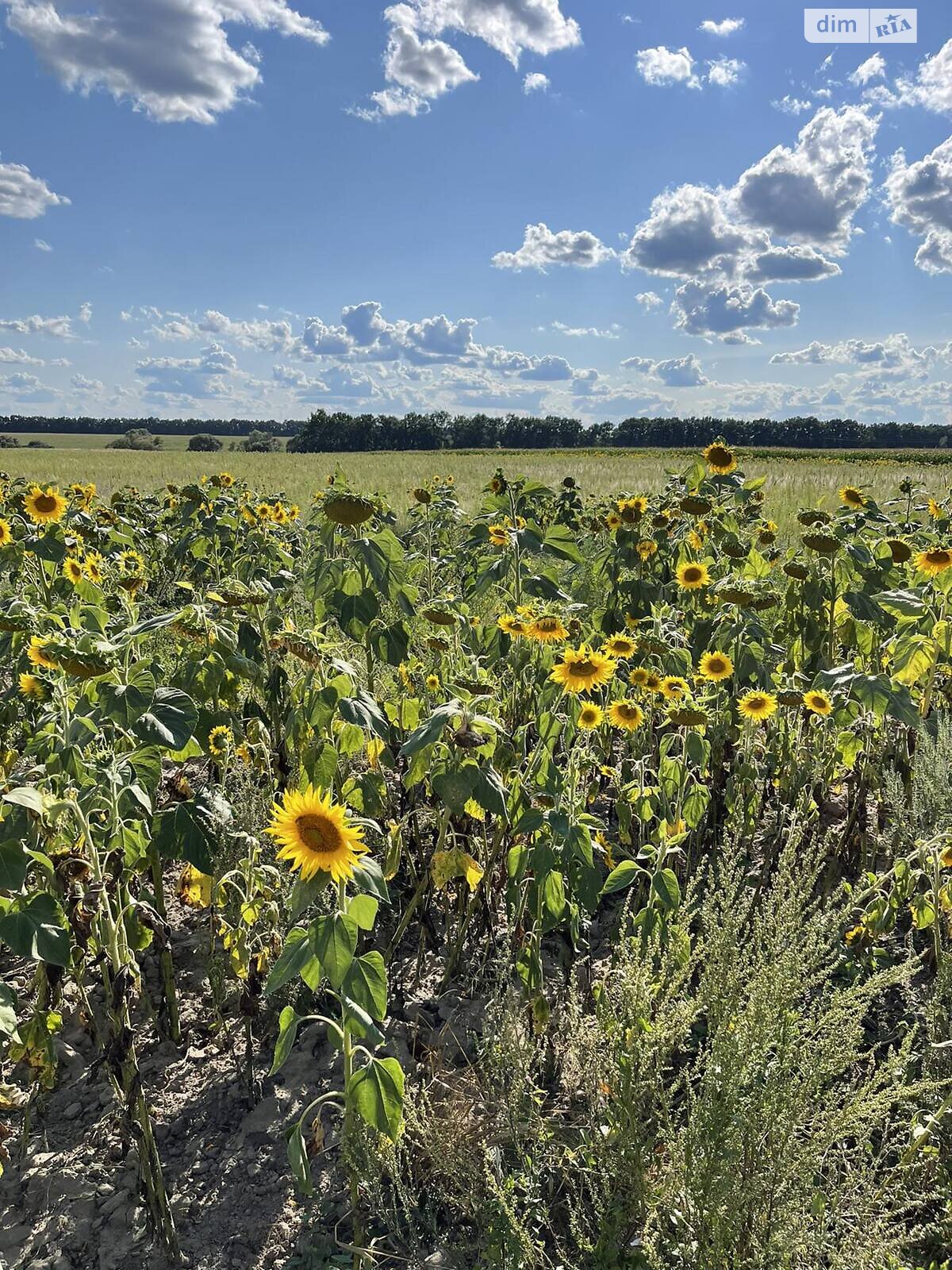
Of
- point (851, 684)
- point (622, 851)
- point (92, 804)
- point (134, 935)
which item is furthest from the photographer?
point (622, 851)

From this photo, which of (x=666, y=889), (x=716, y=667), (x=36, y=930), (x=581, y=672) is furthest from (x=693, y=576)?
(x=36, y=930)

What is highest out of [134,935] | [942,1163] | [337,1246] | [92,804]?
[92,804]

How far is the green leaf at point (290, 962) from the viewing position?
131cm

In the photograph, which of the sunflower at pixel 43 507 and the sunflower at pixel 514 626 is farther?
the sunflower at pixel 43 507

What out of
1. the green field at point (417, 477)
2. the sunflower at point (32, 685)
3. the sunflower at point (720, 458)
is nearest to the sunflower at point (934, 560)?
the sunflower at point (720, 458)

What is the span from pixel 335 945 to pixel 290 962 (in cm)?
9

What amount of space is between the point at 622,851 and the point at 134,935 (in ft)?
5.57

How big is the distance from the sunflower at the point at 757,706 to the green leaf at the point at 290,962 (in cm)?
190

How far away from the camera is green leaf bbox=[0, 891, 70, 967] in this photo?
146 centimetres

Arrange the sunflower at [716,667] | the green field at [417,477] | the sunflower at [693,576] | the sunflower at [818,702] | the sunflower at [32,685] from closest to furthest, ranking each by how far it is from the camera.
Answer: the sunflower at [32,685] < the sunflower at [818,702] < the sunflower at [716,667] < the sunflower at [693,576] < the green field at [417,477]

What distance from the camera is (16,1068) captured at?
227cm

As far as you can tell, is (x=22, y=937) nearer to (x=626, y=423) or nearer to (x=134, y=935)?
(x=134, y=935)

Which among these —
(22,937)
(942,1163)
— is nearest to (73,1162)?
(22,937)

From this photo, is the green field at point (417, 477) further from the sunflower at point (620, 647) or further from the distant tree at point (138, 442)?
the distant tree at point (138, 442)
